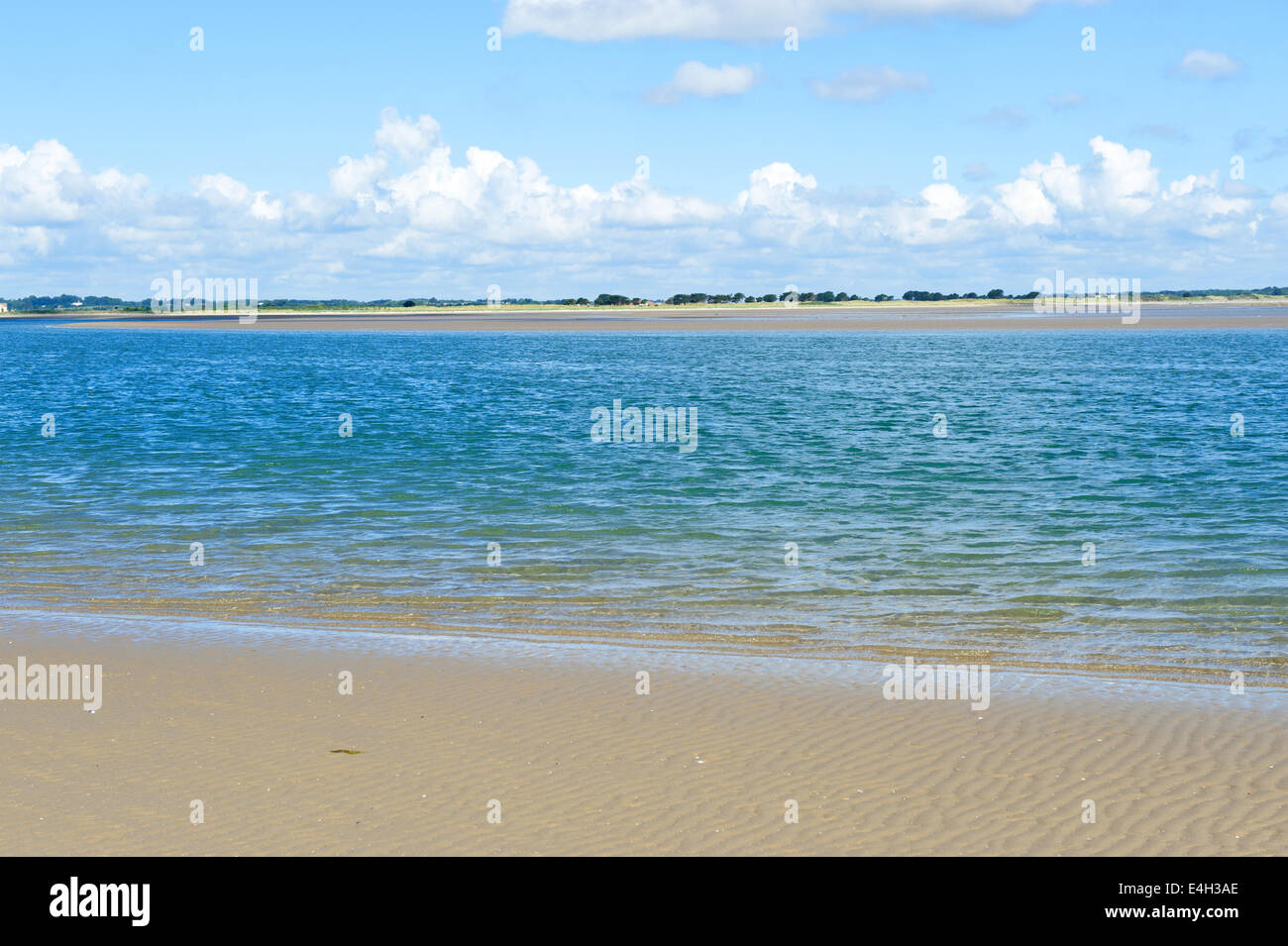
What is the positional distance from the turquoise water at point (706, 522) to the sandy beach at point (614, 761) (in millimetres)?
1884

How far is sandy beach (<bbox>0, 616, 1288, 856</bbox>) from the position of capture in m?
7.33

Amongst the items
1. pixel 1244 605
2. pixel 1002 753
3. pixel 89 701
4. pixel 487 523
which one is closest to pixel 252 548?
pixel 487 523

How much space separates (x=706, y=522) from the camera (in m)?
20.5

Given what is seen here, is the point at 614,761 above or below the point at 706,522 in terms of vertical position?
below

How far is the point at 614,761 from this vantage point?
8734 mm

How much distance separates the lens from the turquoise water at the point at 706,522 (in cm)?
1365

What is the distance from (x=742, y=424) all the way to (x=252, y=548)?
23.0m

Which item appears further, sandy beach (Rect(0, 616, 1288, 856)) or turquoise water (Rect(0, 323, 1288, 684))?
turquoise water (Rect(0, 323, 1288, 684))

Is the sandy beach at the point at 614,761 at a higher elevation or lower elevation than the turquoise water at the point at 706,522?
lower

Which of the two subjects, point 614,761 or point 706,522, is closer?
point 614,761

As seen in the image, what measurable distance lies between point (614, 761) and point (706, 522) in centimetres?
1191

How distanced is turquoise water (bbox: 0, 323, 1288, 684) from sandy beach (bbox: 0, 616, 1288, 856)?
1884 millimetres

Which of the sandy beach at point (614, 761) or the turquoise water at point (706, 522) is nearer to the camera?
the sandy beach at point (614, 761)

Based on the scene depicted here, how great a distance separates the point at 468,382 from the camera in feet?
209
